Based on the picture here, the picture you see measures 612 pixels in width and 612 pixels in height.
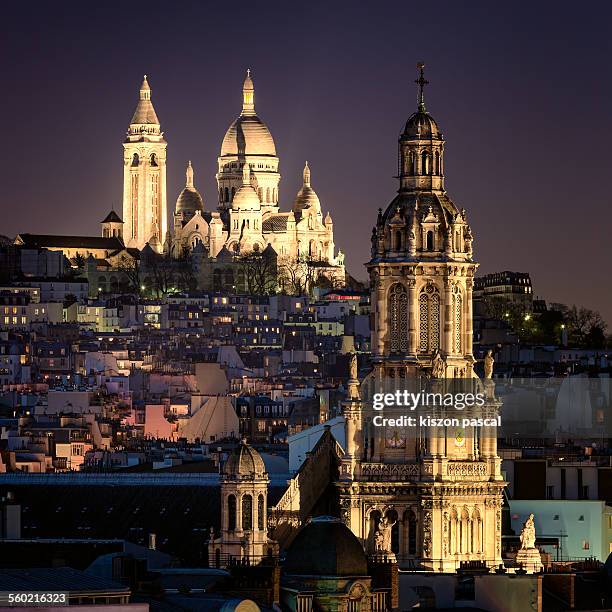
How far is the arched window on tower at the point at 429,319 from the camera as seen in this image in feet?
192

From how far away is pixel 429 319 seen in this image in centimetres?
5881

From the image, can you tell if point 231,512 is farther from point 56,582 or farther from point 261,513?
point 56,582

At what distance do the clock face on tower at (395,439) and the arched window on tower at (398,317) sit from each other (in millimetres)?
1136

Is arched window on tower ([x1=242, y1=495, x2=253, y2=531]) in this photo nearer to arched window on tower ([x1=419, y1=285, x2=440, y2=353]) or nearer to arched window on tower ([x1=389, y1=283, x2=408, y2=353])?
arched window on tower ([x1=389, y1=283, x2=408, y2=353])

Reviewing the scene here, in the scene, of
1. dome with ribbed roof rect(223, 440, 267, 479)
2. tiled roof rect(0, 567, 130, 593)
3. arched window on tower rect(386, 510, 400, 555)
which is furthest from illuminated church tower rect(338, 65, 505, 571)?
tiled roof rect(0, 567, 130, 593)

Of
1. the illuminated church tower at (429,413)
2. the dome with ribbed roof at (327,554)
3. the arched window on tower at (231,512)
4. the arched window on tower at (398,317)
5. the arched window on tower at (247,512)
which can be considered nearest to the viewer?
the dome with ribbed roof at (327,554)

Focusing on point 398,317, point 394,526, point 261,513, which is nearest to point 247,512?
point 261,513

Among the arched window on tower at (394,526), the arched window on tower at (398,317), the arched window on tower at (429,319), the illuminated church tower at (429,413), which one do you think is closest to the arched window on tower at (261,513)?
the illuminated church tower at (429,413)

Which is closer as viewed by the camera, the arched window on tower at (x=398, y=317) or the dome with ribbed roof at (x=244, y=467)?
the dome with ribbed roof at (x=244, y=467)

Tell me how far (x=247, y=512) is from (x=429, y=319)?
434cm

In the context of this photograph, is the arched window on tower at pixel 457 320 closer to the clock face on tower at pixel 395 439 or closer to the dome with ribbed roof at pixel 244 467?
the clock face on tower at pixel 395 439

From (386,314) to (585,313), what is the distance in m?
123

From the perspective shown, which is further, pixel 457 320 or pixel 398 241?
pixel 398 241

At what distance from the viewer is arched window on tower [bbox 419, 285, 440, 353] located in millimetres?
58594
